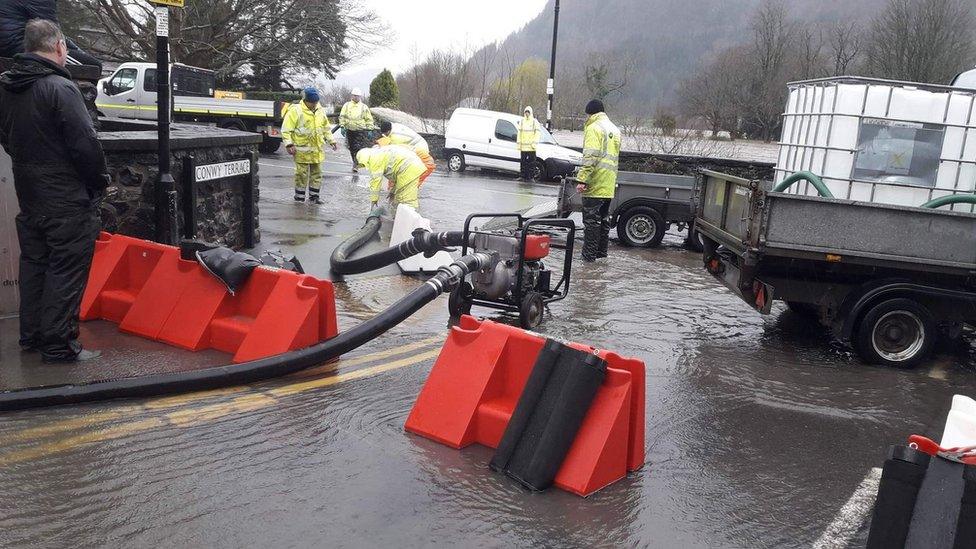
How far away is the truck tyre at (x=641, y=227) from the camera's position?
12.9 m

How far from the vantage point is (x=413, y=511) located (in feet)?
12.9

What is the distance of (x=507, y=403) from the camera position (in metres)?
4.80

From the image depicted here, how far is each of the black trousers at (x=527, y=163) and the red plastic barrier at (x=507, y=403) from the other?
1874 centimetres

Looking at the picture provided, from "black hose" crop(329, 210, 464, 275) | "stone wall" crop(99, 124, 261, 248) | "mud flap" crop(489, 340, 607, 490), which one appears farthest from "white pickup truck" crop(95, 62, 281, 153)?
"mud flap" crop(489, 340, 607, 490)

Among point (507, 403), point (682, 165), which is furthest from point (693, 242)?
point (507, 403)

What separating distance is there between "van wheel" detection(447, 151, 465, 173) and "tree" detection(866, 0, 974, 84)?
773 inches

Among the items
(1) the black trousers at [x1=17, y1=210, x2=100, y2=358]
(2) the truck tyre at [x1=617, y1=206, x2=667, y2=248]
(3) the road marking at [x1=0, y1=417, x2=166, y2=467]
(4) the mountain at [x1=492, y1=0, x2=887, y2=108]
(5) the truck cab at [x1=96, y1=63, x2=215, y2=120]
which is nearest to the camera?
(3) the road marking at [x1=0, y1=417, x2=166, y2=467]

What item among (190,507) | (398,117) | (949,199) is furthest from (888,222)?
(398,117)

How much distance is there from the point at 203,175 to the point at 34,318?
338 centimetres

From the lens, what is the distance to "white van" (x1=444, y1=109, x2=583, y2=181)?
78.3ft

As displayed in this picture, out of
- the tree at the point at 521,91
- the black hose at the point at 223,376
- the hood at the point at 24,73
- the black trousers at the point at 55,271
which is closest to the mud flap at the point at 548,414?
the black hose at the point at 223,376

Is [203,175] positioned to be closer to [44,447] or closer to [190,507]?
[44,447]

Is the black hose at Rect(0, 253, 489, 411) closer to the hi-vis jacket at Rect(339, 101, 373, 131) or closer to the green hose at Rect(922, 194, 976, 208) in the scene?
the green hose at Rect(922, 194, 976, 208)

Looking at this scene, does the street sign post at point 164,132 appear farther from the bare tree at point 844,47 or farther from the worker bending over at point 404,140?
the bare tree at point 844,47
